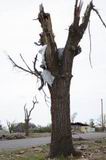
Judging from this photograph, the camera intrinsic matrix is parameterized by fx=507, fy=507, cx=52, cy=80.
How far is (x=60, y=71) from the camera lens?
44.2 feet

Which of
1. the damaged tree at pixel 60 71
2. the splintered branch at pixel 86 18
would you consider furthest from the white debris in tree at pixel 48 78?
the splintered branch at pixel 86 18

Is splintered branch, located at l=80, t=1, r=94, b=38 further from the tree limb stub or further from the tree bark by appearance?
the tree limb stub

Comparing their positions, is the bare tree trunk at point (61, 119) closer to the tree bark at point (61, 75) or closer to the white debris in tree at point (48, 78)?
the tree bark at point (61, 75)

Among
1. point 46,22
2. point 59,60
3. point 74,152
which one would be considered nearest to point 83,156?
point 74,152

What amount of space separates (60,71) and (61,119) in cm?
128

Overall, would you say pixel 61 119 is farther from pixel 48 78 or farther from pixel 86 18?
pixel 86 18

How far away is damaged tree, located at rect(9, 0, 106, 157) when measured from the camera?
1317 cm

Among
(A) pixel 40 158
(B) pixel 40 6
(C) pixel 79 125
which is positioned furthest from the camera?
(C) pixel 79 125

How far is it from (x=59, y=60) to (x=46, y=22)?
3.63ft

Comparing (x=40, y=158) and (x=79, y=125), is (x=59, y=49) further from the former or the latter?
(x=79, y=125)

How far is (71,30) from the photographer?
1337 centimetres

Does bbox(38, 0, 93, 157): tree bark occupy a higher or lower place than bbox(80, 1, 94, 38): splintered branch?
lower

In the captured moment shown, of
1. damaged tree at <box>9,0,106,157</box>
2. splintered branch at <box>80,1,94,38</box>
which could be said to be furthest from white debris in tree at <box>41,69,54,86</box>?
splintered branch at <box>80,1,94,38</box>

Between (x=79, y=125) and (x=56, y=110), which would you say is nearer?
(x=56, y=110)
